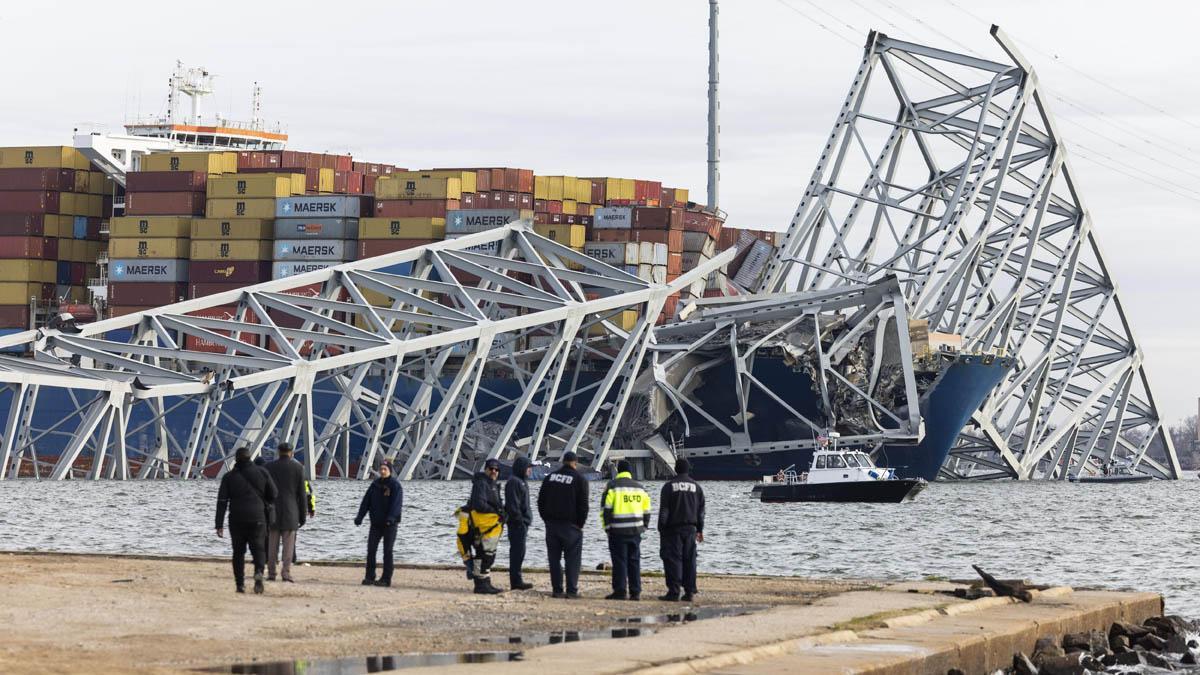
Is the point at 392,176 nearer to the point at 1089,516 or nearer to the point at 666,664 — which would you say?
the point at 1089,516

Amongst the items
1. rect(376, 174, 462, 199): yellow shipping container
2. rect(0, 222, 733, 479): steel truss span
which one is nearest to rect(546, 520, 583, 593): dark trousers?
rect(0, 222, 733, 479): steel truss span

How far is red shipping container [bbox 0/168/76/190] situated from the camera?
94125mm

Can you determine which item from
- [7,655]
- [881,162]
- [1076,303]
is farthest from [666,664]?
[1076,303]

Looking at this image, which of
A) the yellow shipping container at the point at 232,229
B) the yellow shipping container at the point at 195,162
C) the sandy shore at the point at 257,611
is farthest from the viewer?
the yellow shipping container at the point at 195,162

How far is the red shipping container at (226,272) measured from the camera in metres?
90.0

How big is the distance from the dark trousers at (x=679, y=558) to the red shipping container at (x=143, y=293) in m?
74.3

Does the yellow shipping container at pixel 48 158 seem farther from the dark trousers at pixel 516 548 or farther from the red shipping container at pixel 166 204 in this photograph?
the dark trousers at pixel 516 548

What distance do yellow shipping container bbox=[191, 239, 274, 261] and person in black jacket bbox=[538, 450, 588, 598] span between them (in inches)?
2855

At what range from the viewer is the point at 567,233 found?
8669 cm

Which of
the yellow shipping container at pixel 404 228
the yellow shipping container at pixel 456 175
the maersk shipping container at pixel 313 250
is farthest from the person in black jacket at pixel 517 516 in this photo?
the yellow shipping container at pixel 456 175

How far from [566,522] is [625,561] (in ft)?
2.36

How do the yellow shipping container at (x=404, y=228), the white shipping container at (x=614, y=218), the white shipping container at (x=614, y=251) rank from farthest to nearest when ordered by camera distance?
the yellow shipping container at (x=404, y=228), the white shipping container at (x=614, y=218), the white shipping container at (x=614, y=251)

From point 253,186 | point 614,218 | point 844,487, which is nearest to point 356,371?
point 844,487

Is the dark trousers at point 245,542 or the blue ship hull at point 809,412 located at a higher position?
the blue ship hull at point 809,412
